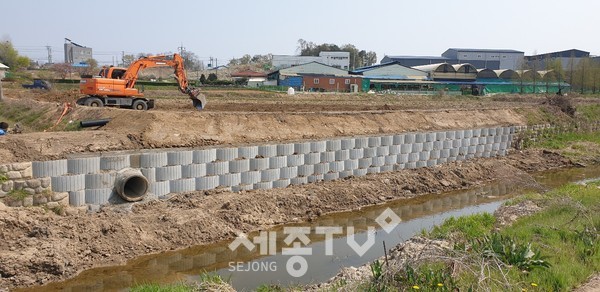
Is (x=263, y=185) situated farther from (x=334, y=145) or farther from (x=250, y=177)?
(x=334, y=145)

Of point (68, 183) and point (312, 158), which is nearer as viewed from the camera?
point (68, 183)

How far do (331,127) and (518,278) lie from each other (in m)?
9.54

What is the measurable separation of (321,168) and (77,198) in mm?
6070

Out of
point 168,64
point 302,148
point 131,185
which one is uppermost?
point 168,64

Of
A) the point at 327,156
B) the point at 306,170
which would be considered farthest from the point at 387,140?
the point at 306,170

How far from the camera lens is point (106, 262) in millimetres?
7891

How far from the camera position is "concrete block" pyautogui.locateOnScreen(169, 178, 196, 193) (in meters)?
10.0

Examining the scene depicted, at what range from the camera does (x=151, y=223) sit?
29.4ft

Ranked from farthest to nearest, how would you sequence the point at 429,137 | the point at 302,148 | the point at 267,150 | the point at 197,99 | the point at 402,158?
the point at 197,99 → the point at 429,137 → the point at 402,158 → the point at 302,148 → the point at 267,150

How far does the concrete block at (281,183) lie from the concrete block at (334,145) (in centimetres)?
154

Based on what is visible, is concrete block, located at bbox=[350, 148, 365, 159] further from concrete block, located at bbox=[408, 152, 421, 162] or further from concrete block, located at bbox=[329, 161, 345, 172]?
concrete block, located at bbox=[408, 152, 421, 162]

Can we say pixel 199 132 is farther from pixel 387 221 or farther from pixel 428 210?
pixel 428 210

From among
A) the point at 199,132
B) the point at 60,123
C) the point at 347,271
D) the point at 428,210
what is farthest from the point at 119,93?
the point at 347,271

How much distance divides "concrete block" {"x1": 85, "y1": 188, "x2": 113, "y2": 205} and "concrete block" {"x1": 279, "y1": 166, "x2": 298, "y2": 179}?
13.5ft
